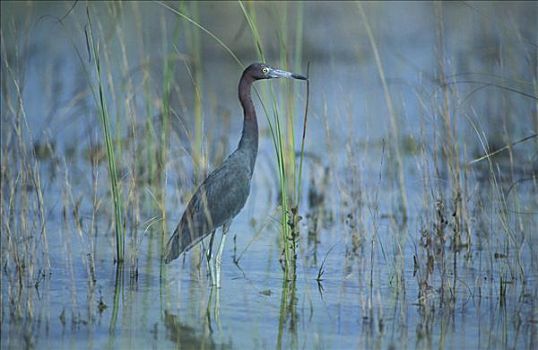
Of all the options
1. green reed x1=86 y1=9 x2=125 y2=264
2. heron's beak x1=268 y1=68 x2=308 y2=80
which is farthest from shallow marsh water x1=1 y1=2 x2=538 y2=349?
heron's beak x1=268 y1=68 x2=308 y2=80

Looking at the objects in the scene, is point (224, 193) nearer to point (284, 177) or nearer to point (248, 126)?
point (248, 126)

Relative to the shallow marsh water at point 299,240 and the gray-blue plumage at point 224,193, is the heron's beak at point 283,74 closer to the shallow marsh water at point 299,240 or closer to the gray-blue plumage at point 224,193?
the gray-blue plumage at point 224,193

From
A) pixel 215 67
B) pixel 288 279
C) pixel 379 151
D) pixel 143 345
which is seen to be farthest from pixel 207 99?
pixel 143 345

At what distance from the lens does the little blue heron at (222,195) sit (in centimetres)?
678

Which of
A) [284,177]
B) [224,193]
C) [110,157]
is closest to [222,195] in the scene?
[224,193]

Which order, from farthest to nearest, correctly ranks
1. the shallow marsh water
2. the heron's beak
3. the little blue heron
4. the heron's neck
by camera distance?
the heron's neck
the heron's beak
the little blue heron
the shallow marsh water

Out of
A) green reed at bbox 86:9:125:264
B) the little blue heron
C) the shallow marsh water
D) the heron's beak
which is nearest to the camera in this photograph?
the shallow marsh water

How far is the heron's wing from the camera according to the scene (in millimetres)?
6781

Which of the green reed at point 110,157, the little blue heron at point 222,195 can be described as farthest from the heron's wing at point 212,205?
the green reed at point 110,157

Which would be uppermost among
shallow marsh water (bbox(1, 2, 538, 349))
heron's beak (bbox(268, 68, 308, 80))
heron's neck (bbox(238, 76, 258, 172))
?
heron's beak (bbox(268, 68, 308, 80))

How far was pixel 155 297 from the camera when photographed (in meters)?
6.33

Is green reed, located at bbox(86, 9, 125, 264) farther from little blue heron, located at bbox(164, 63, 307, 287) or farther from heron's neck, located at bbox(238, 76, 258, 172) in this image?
heron's neck, located at bbox(238, 76, 258, 172)

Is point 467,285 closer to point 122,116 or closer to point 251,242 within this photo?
point 251,242

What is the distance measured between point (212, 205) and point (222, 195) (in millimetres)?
124
